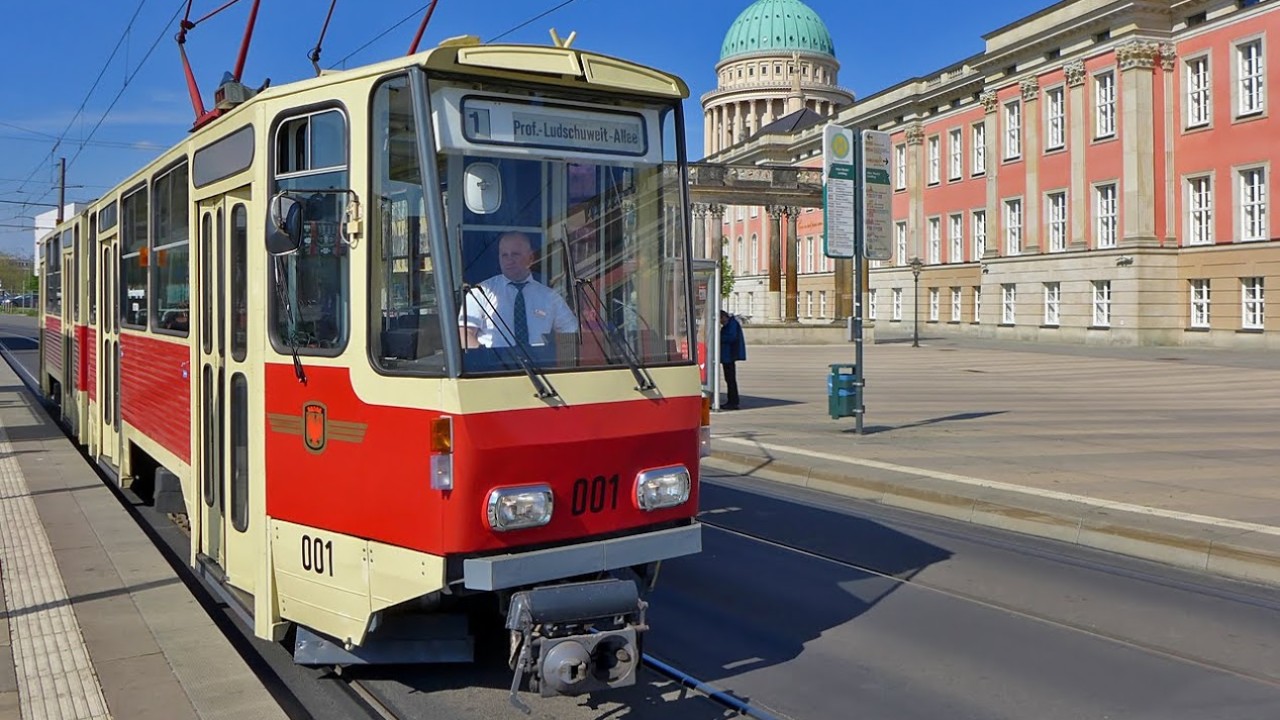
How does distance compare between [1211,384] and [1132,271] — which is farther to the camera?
[1132,271]

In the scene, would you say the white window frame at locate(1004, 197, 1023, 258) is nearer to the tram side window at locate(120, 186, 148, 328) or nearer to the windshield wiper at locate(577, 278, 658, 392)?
the tram side window at locate(120, 186, 148, 328)

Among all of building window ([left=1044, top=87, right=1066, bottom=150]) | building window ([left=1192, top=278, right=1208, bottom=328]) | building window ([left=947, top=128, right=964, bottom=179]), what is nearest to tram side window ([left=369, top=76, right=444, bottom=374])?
building window ([left=1192, top=278, right=1208, bottom=328])

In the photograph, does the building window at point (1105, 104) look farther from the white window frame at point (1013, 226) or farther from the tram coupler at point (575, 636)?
the tram coupler at point (575, 636)

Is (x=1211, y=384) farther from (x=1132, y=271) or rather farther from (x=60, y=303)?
(x=60, y=303)

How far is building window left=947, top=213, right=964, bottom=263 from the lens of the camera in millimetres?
66188

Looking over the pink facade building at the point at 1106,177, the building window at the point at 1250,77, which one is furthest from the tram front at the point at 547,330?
the building window at the point at 1250,77

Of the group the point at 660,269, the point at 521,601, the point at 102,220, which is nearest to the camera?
the point at 521,601

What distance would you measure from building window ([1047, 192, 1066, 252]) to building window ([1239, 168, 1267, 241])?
32.5ft

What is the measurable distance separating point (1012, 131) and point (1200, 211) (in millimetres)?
13365

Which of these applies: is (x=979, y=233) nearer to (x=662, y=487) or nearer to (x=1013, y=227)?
(x=1013, y=227)

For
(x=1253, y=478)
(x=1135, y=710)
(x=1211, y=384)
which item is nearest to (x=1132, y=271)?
(x=1211, y=384)

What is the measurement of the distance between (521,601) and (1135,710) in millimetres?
3056

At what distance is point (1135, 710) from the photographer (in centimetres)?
579

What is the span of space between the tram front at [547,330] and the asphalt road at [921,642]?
0.83m
